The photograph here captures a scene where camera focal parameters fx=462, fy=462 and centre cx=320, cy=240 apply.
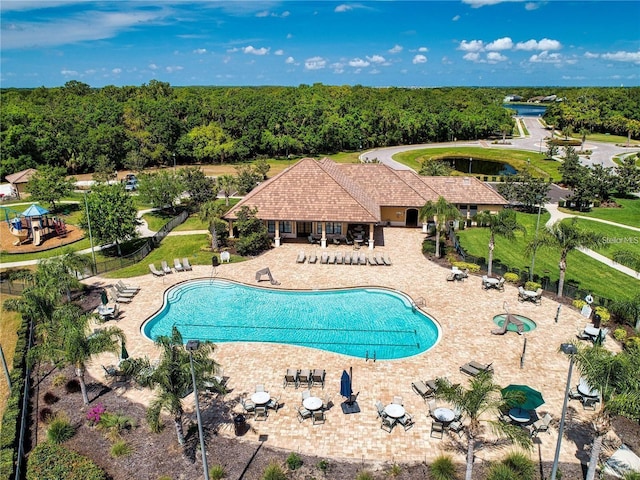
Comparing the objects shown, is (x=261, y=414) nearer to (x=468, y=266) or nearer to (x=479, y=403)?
(x=479, y=403)

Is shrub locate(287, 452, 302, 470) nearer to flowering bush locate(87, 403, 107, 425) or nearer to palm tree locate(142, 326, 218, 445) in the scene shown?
palm tree locate(142, 326, 218, 445)

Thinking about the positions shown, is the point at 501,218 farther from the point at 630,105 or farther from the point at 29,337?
the point at 630,105

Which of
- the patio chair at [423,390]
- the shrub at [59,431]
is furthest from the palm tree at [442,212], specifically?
the shrub at [59,431]

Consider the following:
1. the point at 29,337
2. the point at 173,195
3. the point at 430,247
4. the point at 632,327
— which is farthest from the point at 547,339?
the point at 173,195

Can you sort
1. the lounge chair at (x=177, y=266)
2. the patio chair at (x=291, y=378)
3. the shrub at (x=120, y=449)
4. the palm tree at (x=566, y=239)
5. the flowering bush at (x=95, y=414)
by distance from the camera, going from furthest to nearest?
the lounge chair at (x=177, y=266), the palm tree at (x=566, y=239), the patio chair at (x=291, y=378), the flowering bush at (x=95, y=414), the shrub at (x=120, y=449)

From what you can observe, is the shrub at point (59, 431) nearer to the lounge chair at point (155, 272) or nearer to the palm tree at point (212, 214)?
the lounge chair at point (155, 272)
